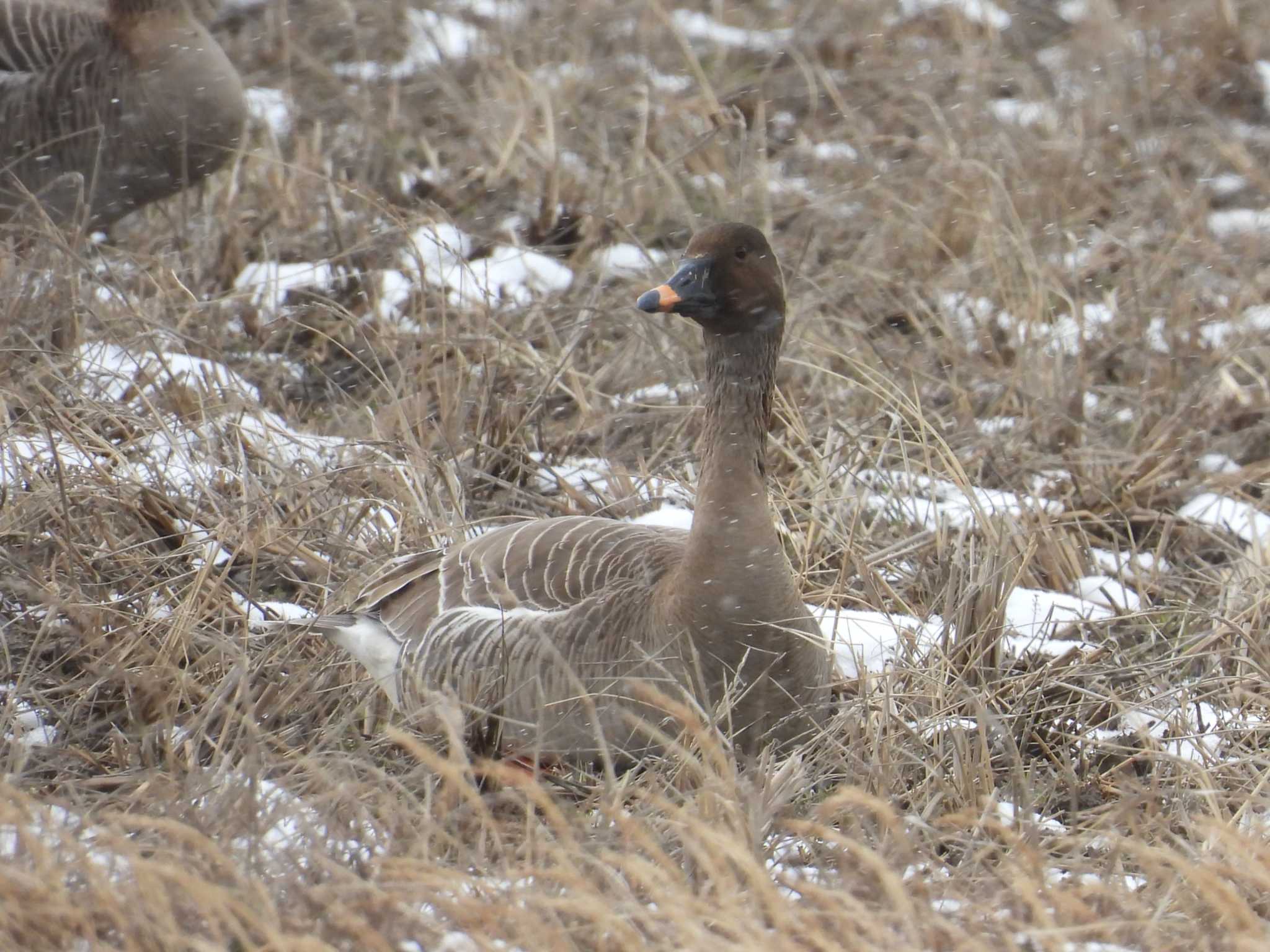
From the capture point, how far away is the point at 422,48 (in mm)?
8883

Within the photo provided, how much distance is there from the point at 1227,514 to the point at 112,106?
4138 millimetres

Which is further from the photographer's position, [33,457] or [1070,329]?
[1070,329]

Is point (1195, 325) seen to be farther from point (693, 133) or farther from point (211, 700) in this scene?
point (211, 700)

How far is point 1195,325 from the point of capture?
634 cm

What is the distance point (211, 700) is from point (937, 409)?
3.24 metres

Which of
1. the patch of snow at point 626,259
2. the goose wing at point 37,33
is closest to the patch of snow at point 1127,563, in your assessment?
the patch of snow at point 626,259

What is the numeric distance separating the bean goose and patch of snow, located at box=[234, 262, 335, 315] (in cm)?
42

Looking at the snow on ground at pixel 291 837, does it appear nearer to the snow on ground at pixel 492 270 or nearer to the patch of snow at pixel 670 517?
the patch of snow at pixel 670 517

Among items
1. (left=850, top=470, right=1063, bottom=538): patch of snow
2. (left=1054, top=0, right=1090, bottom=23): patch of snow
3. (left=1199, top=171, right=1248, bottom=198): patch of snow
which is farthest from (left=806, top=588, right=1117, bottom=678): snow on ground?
(left=1054, top=0, right=1090, bottom=23): patch of snow

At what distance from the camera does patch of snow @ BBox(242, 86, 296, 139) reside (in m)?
7.72

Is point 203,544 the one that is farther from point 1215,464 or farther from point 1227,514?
point 1215,464

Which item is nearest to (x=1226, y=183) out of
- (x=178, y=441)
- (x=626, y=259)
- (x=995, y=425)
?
(x=995, y=425)

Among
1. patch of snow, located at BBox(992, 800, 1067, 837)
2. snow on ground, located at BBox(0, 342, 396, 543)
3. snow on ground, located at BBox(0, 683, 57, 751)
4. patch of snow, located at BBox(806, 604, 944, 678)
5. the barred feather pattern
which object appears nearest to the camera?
patch of snow, located at BBox(992, 800, 1067, 837)

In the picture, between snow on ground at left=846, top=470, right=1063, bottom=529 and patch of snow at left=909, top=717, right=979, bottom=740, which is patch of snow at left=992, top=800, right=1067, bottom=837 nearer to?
patch of snow at left=909, top=717, right=979, bottom=740
